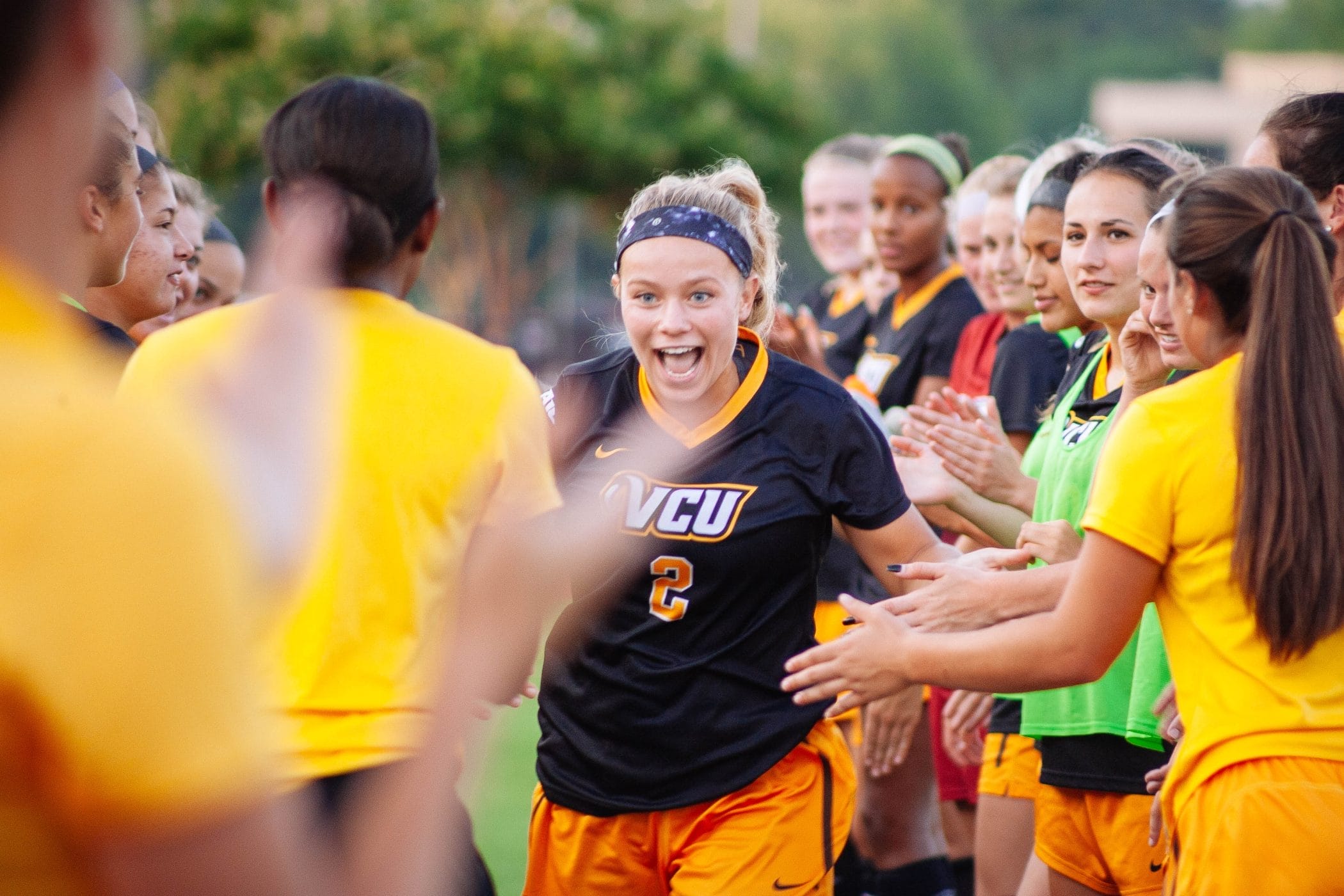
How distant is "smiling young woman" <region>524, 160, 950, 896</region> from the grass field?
1376 mm

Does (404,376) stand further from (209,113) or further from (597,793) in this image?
(209,113)

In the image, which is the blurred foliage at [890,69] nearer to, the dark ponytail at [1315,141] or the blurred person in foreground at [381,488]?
the dark ponytail at [1315,141]

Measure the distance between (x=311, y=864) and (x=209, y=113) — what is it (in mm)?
22022

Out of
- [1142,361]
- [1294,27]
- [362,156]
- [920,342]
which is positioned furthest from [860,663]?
[1294,27]

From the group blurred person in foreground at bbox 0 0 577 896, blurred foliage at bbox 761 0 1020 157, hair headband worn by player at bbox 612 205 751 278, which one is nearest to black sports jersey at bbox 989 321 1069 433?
hair headband worn by player at bbox 612 205 751 278

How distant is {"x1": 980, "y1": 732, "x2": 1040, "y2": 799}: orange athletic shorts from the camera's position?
3.85 metres

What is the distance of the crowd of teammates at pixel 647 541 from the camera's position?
971mm

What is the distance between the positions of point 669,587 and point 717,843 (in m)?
0.59

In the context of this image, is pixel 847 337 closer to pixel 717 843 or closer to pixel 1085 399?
pixel 1085 399

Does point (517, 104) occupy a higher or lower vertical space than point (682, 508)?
higher

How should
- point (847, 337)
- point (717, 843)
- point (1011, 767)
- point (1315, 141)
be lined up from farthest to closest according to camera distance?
1. point (847, 337)
2. point (1011, 767)
3. point (717, 843)
4. point (1315, 141)

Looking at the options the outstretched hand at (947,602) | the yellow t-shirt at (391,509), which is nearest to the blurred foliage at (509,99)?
the outstretched hand at (947,602)

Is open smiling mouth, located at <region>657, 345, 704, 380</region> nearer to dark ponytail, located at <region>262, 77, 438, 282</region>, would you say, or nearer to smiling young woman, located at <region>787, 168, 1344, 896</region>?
dark ponytail, located at <region>262, 77, 438, 282</region>

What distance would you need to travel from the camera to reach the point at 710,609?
3.28 metres
